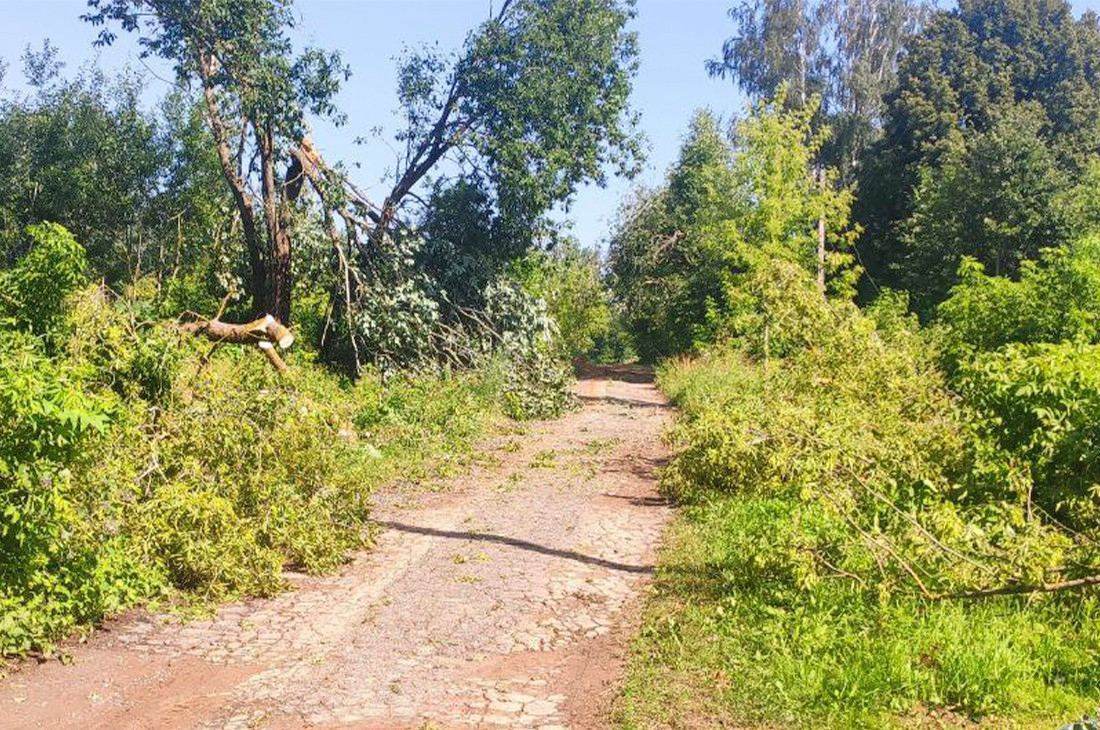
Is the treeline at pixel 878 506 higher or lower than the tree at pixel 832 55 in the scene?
lower

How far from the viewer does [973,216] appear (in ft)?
82.9

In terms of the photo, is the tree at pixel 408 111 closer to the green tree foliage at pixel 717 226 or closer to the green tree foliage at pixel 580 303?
the green tree foliage at pixel 717 226

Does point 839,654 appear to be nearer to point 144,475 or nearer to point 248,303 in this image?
point 144,475

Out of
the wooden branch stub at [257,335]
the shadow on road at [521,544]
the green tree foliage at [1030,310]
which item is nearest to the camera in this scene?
the shadow on road at [521,544]

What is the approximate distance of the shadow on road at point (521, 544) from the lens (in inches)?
290

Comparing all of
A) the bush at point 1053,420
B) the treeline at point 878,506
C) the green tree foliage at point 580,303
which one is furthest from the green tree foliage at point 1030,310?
the green tree foliage at point 580,303

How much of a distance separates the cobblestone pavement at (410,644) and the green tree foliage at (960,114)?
2150cm

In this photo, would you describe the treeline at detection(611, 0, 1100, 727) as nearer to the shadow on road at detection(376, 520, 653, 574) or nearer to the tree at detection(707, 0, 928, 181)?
the shadow on road at detection(376, 520, 653, 574)

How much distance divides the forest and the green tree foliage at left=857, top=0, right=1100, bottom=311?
0.49 ft

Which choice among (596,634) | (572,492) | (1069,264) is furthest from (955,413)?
(1069,264)

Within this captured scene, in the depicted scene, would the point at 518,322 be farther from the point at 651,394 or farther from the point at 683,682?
the point at 683,682

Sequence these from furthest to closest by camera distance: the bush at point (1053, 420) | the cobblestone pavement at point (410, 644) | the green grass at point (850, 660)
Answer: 1. the bush at point (1053, 420)
2. the cobblestone pavement at point (410, 644)
3. the green grass at point (850, 660)

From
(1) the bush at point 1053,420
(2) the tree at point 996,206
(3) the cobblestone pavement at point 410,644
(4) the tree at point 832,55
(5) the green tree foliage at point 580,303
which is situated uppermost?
(4) the tree at point 832,55

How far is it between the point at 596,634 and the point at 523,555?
1.79 m
